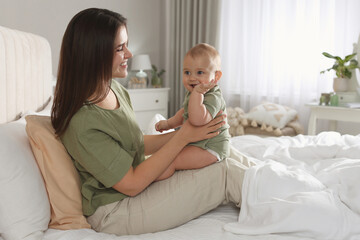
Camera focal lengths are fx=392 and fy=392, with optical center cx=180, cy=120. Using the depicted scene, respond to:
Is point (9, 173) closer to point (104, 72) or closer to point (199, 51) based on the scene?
point (104, 72)

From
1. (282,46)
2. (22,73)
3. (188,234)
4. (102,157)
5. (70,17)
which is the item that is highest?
(70,17)

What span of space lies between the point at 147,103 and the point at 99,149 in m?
3.44

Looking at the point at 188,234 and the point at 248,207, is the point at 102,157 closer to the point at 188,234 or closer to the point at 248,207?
the point at 188,234

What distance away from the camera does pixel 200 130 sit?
1405 mm

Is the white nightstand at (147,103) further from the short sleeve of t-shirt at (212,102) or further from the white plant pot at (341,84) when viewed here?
the short sleeve of t-shirt at (212,102)

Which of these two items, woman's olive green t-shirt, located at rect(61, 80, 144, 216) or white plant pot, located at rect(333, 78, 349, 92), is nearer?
woman's olive green t-shirt, located at rect(61, 80, 144, 216)

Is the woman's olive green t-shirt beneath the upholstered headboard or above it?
beneath

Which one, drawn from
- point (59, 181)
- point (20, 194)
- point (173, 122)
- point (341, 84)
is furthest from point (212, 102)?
point (341, 84)

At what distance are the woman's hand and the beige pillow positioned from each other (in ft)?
1.32

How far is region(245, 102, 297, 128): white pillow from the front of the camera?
3.68m

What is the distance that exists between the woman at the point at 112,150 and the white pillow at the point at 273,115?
7.80ft

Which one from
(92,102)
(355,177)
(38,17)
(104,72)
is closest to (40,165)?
(92,102)

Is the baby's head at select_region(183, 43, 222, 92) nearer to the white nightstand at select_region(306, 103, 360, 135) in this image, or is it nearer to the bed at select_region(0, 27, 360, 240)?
the bed at select_region(0, 27, 360, 240)

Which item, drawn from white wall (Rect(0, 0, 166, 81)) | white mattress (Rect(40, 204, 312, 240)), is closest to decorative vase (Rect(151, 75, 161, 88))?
white wall (Rect(0, 0, 166, 81))
